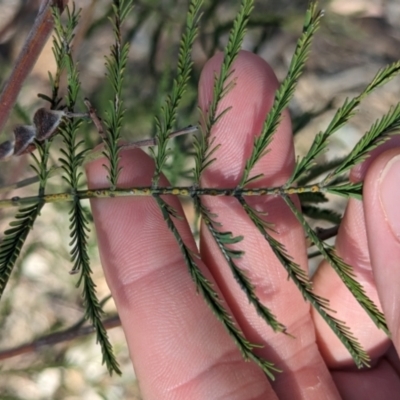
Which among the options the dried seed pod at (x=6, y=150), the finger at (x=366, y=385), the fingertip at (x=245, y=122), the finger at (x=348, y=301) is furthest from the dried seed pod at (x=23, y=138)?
the finger at (x=366, y=385)

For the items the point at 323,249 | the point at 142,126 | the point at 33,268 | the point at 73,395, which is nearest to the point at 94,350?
the point at 73,395

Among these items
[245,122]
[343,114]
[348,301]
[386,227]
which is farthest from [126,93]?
[343,114]

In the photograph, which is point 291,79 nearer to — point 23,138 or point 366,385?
point 23,138

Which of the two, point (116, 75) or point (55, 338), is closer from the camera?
point (116, 75)

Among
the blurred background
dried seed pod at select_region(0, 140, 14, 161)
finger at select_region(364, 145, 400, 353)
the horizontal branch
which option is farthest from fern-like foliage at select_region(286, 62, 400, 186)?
the blurred background

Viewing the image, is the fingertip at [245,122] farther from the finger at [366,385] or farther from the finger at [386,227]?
the finger at [366,385]

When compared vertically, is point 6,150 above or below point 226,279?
above

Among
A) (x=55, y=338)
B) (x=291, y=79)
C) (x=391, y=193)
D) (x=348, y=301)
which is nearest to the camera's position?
(x=291, y=79)

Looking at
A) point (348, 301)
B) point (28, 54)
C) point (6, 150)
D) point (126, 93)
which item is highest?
point (126, 93)

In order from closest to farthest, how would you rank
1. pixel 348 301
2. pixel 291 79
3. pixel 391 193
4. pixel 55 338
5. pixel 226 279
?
pixel 291 79
pixel 391 193
pixel 226 279
pixel 348 301
pixel 55 338
